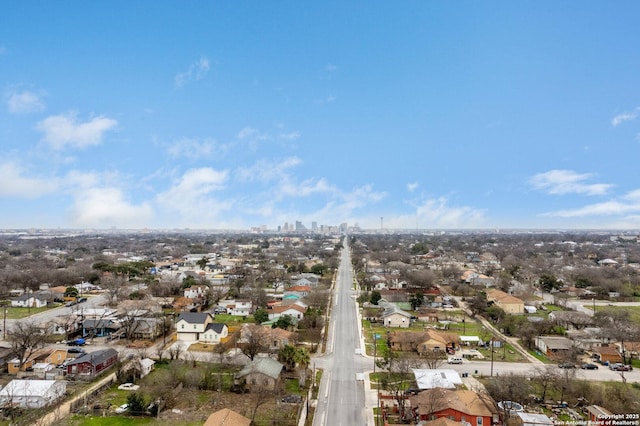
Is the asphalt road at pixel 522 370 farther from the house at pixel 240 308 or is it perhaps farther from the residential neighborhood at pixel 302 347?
the house at pixel 240 308

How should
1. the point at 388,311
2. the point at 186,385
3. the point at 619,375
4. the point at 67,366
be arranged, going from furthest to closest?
the point at 388,311
the point at 619,375
the point at 67,366
the point at 186,385

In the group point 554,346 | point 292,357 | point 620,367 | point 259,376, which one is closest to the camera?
point 259,376

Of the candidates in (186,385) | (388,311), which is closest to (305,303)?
(388,311)

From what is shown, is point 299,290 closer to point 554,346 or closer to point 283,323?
point 283,323

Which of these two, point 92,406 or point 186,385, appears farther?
point 186,385

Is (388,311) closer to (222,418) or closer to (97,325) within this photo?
(222,418)

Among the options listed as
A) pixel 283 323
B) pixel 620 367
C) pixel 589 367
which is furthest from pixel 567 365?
pixel 283 323
